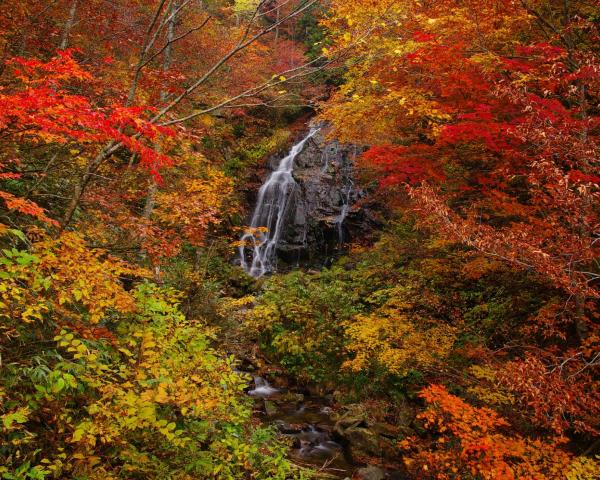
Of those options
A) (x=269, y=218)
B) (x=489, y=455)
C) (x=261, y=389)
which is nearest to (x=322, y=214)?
(x=269, y=218)

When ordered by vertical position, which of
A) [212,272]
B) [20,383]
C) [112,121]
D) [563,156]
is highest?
[112,121]

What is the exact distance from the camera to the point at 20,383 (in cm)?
353

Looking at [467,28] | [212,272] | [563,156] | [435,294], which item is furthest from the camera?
[212,272]

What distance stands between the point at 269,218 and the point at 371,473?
14748mm

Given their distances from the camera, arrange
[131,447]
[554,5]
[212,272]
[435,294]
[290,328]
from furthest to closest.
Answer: [212,272] → [290,328] → [435,294] → [554,5] → [131,447]

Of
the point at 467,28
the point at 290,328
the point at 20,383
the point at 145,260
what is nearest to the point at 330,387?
the point at 290,328

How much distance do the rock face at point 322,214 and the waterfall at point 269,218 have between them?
1.18 feet

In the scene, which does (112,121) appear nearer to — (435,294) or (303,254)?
(435,294)

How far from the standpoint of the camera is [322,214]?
19656 millimetres

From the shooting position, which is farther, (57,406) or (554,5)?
(554,5)

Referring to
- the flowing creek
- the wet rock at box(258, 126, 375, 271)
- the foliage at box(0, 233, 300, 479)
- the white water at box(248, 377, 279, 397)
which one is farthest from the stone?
the wet rock at box(258, 126, 375, 271)

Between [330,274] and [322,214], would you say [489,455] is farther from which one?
[322,214]

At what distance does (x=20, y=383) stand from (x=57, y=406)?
392mm

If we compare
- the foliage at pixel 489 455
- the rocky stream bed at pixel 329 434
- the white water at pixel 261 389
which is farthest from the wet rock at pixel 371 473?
the white water at pixel 261 389
